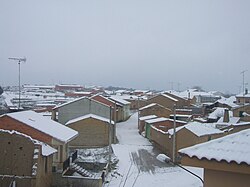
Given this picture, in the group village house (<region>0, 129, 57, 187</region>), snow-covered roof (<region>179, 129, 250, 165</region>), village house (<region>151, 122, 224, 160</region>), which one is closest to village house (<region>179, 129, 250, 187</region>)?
snow-covered roof (<region>179, 129, 250, 165</region>)

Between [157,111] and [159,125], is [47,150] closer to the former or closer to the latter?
[159,125]

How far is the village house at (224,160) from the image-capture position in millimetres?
4926

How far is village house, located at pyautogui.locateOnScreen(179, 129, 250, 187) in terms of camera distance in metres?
4.93

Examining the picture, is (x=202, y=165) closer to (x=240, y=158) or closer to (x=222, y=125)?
(x=240, y=158)

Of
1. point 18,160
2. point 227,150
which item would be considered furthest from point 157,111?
point 227,150

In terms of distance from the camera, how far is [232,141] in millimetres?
5371

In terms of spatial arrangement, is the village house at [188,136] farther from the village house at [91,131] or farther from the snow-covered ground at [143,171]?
the village house at [91,131]

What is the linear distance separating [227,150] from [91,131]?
27.2 meters

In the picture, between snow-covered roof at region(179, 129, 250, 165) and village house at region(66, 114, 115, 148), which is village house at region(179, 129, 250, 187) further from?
village house at region(66, 114, 115, 148)

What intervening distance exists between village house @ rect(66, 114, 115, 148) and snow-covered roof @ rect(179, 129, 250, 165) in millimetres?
26259

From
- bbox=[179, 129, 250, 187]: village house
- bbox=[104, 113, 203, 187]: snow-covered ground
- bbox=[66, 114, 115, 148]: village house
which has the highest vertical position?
bbox=[179, 129, 250, 187]: village house

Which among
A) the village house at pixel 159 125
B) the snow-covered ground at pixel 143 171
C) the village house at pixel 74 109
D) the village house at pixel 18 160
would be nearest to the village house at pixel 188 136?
the snow-covered ground at pixel 143 171

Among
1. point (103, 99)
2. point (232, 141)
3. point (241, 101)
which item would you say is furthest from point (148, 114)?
point (232, 141)

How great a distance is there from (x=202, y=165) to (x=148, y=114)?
40837 millimetres
